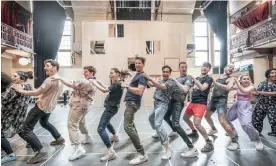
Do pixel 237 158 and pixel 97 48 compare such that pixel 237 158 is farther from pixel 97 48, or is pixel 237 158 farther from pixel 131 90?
pixel 97 48

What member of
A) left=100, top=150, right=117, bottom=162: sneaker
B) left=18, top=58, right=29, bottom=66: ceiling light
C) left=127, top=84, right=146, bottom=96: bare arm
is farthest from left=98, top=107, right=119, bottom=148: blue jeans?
left=18, top=58, right=29, bottom=66: ceiling light

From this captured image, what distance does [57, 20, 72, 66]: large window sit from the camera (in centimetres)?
1988

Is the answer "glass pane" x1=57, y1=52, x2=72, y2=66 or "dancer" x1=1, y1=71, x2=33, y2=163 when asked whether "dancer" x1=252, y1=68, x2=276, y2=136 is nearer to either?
"dancer" x1=1, y1=71, x2=33, y2=163

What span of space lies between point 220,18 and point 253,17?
220cm

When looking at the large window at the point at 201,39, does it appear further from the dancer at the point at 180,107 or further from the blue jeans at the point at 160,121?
the blue jeans at the point at 160,121

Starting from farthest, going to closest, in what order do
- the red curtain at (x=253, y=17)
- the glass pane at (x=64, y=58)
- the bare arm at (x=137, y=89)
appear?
1. the glass pane at (x=64, y=58)
2. the red curtain at (x=253, y=17)
3. the bare arm at (x=137, y=89)

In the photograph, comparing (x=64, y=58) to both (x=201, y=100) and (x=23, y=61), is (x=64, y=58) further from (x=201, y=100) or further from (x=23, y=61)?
(x=201, y=100)

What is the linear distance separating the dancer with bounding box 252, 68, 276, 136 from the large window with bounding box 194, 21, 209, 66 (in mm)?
15990

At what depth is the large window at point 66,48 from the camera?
19875 mm

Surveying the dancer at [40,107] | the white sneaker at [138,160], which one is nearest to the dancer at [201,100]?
the white sneaker at [138,160]

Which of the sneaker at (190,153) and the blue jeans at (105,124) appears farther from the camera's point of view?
the sneaker at (190,153)

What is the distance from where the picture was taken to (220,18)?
1636 centimetres

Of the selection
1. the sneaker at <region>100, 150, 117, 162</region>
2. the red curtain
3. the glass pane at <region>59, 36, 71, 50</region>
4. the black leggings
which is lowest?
the sneaker at <region>100, 150, 117, 162</region>

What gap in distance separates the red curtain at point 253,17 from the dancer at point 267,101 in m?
10.1
